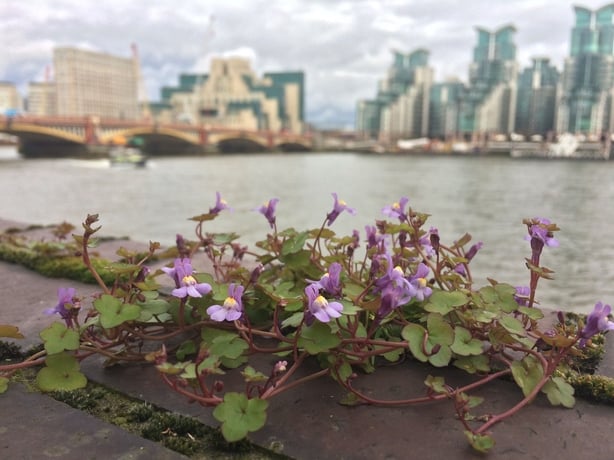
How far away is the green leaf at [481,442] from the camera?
45.7 inches

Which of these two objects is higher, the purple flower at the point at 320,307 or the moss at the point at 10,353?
the purple flower at the point at 320,307

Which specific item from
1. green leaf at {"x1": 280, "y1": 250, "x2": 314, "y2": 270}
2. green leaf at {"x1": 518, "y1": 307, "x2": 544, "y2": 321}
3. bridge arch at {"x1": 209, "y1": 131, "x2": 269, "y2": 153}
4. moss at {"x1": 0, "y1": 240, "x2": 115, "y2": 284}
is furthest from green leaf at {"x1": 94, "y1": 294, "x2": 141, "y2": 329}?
bridge arch at {"x1": 209, "y1": 131, "x2": 269, "y2": 153}

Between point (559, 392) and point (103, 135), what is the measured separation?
4467cm

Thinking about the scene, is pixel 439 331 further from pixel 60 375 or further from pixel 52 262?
pixel 52 262

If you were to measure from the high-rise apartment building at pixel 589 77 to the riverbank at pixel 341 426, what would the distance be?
325 feet

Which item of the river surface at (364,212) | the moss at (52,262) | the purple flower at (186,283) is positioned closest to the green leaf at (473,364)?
the purple flower at (186,283)

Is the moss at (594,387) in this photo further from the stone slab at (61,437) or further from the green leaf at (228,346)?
the stone slab at (61,437)

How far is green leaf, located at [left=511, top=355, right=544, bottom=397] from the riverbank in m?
0.07

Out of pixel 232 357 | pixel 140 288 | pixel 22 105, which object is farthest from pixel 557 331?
pixel 22 105

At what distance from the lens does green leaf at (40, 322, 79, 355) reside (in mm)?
1404

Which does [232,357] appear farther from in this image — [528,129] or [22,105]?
[22,105]

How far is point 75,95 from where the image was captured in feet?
329

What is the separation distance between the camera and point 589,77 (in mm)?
99125

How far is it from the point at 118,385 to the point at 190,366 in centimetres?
41
